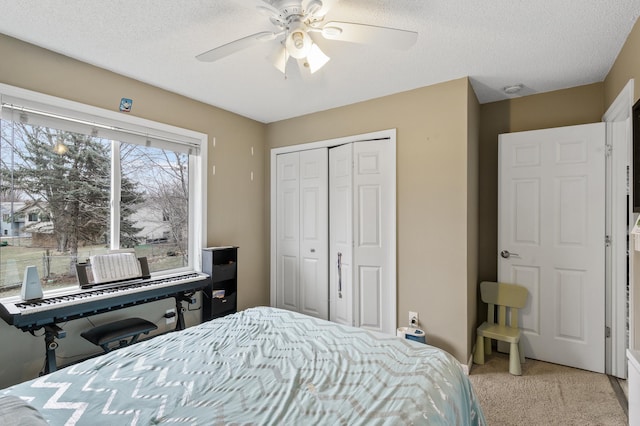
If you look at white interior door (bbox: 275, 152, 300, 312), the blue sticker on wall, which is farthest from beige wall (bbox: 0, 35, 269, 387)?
white interior door (bbox: 275, 152, 300, 312)

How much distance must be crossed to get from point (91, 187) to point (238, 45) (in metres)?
1.87

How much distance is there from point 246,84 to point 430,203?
201 centimetres

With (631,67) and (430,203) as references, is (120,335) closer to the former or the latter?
(430,203)

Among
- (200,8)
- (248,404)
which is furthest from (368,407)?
(200,8)

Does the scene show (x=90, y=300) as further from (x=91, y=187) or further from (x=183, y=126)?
(x=183, y=126)

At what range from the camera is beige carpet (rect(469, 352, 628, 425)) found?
6.85 ft

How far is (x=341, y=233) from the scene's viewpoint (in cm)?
346

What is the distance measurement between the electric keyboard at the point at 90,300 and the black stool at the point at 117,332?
0.14 m

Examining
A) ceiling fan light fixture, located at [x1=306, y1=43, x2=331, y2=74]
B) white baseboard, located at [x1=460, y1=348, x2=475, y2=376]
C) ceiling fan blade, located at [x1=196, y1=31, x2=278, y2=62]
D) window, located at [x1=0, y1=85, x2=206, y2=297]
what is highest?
ceiling fan blade, located at [x1=196, y1=31, x2=278, y2=62]

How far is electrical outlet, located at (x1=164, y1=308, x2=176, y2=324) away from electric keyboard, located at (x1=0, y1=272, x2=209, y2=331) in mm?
184

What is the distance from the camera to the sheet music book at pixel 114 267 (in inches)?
99.5

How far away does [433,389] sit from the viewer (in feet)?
4.26

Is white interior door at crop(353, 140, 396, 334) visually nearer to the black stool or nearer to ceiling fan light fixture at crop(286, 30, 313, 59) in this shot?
ceiling fan light fixture at crop(286, 30, 313, 59)

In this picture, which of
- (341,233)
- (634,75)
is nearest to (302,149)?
(341,233)
